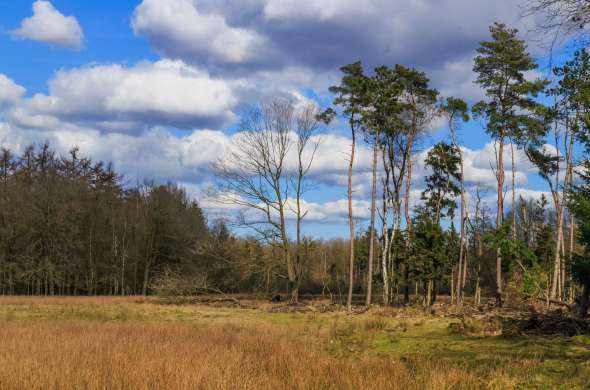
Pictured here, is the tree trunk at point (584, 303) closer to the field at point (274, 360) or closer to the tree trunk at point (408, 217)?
the field at point (274, 360)

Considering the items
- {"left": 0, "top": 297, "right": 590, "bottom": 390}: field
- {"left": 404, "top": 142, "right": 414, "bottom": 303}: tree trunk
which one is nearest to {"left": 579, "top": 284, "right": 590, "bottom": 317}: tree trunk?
{"left": 0, "top": 297, "right": 590, "bottom": 390}: field

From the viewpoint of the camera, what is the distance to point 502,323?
17.4 m

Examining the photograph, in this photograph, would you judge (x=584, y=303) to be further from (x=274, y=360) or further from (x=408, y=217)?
(x=408, y=217)

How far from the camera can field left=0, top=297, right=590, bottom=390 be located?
8375 millimetres

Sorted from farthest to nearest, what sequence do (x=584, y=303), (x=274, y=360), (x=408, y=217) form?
(x=408, y=217), (x=584, y=303), (x=274, y=360)

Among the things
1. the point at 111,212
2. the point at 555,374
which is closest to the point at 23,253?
the point at 111,212

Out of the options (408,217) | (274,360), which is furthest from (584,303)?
(408,217)

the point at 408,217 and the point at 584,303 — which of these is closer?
the point at 584,303

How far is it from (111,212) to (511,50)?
140ft

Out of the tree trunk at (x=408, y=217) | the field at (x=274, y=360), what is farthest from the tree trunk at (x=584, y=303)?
the tree trunk at (x=408, y=217)

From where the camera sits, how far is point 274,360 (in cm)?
1066

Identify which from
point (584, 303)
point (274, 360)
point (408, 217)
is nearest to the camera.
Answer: point (274, 360)

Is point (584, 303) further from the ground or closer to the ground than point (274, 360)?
further from the ground

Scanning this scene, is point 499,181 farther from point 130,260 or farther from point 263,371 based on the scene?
point 130,260
